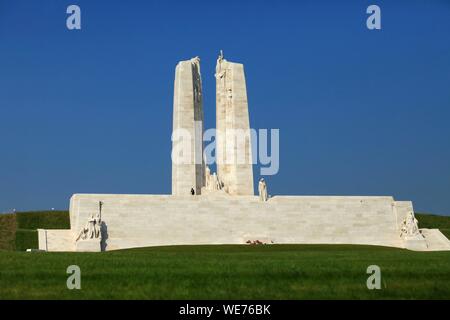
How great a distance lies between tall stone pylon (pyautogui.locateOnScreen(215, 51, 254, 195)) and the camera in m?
44.2

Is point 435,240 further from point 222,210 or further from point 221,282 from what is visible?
point 221,282

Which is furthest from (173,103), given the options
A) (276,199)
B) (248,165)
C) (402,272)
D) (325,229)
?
(402,272)

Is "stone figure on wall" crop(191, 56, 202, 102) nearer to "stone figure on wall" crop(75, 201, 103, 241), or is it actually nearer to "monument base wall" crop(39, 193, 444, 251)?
"monument base wall" crop(39, 193, 444, 251)

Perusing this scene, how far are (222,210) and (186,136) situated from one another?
620 cm

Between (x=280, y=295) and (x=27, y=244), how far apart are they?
1242 inches

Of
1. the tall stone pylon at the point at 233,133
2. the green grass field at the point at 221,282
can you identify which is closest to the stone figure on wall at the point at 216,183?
the tall stone pylon at the point at 233,133

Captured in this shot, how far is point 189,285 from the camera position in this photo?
33.3 feet

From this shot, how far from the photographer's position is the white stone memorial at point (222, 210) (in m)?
38.0

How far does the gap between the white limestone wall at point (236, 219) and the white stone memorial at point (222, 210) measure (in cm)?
6

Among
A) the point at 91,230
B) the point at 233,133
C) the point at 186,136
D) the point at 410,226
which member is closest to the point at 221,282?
the point at 91,230

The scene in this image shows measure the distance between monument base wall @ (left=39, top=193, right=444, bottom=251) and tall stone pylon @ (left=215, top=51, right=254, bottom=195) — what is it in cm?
251

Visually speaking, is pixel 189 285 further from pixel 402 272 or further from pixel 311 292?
pixel 402 272

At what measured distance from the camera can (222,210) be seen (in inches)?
1582

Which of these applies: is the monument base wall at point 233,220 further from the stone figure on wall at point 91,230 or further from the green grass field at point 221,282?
the green grass field at point 221,282
